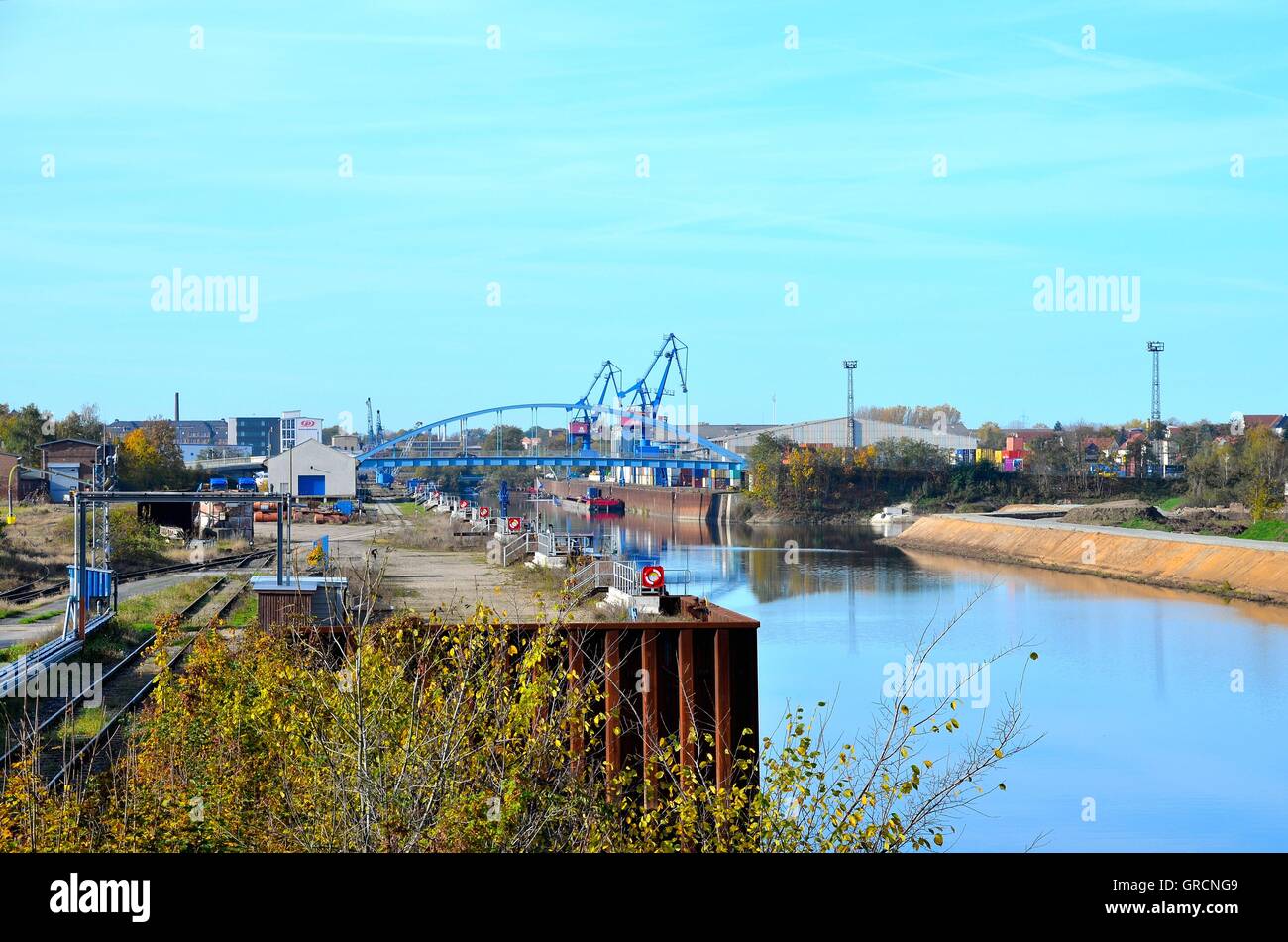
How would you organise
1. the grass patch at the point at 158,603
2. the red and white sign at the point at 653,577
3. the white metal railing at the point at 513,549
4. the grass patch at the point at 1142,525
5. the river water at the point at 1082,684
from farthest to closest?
the grass patch at the point at 1142,525
the white metal railing at the point at 513,549
the grass patch at the point at 158,603
the red and white sign at the point at 653,577
the river water at the point at 1082,684

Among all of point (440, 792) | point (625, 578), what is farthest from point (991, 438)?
point (440, 792)

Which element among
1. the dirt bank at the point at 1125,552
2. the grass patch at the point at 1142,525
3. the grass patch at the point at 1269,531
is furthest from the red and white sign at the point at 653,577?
the grass patch at the point at 1142,525

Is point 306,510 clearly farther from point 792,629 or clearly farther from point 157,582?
point 792,629

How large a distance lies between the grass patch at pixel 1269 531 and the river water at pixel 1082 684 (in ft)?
21.5

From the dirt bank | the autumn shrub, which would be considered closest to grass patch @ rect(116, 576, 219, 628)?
the autumn shrub

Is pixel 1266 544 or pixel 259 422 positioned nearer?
pixel 1266 544

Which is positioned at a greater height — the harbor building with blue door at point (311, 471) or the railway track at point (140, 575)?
the harbor building with blue door at point (311, 471)

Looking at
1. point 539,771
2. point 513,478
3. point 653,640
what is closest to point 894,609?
point 653,640

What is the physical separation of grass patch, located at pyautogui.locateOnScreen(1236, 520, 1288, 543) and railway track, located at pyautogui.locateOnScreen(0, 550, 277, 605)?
110 ft

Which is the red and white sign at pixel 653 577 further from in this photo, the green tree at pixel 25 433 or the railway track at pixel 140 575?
the green tree at pixel 25 433

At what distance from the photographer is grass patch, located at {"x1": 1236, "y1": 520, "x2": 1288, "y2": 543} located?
147 ft

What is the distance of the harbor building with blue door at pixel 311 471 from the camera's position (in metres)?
30.5

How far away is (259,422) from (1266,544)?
9872cm

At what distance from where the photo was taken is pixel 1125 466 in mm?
87875
